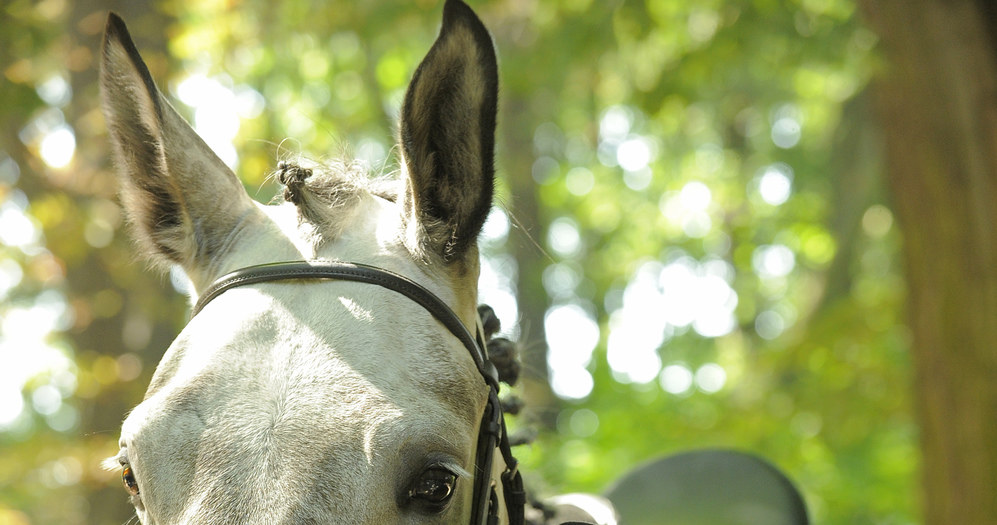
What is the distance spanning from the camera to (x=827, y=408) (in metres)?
6.60

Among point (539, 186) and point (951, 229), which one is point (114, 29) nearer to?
point (951, 229)

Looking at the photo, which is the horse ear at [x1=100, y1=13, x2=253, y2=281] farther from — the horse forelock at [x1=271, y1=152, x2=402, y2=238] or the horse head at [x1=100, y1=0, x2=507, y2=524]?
the horse forelock at [x1=271, y1=152, x2=402, y2=238]

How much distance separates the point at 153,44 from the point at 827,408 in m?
5.72

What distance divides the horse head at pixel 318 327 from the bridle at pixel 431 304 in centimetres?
2

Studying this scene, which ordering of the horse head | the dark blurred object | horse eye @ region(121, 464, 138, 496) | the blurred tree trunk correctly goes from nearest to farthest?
the horse head < horse eye @ region(121, 464, 138, 496) < the dark blurred object < the blurred tree trunk

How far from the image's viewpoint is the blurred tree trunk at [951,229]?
4500mm

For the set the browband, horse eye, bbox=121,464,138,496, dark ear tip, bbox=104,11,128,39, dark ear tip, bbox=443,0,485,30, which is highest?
dark ear tip, bbox=443,0,485,30

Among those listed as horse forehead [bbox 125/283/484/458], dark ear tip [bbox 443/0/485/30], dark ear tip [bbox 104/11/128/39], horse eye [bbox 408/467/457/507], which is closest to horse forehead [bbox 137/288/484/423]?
horse forehead [bbox 125/283/484/458]

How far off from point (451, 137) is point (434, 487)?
2.34 ft

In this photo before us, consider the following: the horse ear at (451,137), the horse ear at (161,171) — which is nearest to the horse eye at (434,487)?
the horse ear at (451,137)

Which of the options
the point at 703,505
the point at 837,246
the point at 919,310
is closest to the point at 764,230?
the point at 837,246

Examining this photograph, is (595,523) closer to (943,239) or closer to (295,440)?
(295,440)

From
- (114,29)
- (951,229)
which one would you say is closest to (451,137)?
(114,29)

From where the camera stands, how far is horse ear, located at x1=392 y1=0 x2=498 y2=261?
1.64 meters
